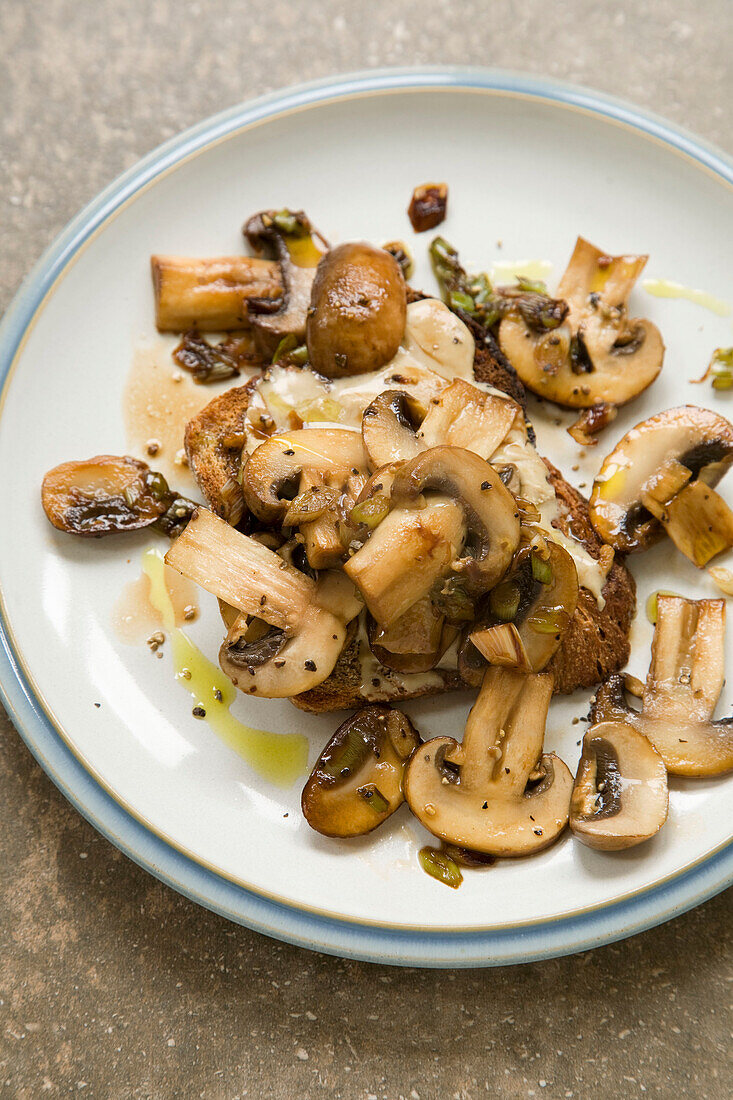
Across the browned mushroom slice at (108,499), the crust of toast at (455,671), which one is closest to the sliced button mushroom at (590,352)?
the crust of toast at (455,671)

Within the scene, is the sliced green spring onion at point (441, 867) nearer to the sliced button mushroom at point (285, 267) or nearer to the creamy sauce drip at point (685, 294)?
the sliced button mushroom at point (285, 267)

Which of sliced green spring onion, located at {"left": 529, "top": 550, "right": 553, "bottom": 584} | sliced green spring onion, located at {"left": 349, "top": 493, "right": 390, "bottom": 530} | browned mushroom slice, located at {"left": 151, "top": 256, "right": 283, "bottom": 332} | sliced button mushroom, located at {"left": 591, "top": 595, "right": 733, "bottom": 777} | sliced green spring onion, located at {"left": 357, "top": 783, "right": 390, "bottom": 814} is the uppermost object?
browned mushroom slice, located at {"left": 151, "top": 256, "right": 283, "bottom": 332}

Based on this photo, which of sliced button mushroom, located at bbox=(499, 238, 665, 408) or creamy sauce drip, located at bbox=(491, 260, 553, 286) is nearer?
sliced button mushroom, located at bbox=(499, 238, 665, 408)

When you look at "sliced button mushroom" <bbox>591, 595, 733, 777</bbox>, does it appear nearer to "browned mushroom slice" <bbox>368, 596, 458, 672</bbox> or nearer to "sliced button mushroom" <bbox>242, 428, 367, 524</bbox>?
"browned mushroom slice" <bbox>368, 596, 458, 672</bbox>

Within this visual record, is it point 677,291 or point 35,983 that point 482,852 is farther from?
point 677,291

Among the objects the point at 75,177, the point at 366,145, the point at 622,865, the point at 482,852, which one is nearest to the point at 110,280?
the point at 75,177

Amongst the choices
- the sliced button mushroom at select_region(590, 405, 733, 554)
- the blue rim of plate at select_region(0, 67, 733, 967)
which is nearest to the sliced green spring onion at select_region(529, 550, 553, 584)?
the sliced button mushroom at select_region(590, 405, 733, 554)

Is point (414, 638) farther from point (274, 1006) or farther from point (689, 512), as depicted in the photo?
point (274, 1006)
